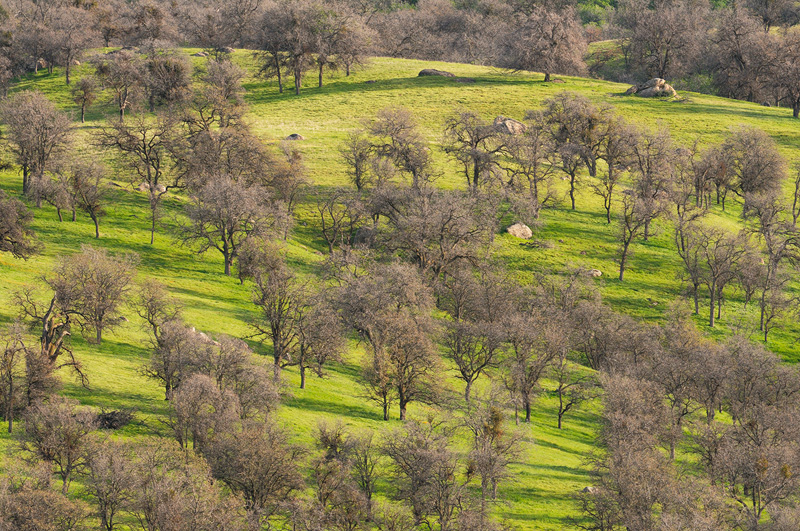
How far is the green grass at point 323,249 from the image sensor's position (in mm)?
69312

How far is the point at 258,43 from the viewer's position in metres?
149

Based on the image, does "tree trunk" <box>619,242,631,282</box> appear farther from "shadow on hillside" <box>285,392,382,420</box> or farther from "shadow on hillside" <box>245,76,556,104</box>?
"shadow on hillside" <box>245,76,556,104</box>

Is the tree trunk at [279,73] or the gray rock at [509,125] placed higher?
the tree trunk at [279,73]

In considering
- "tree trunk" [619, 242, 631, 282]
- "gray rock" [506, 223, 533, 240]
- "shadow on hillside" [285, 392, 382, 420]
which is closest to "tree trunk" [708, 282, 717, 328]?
"tree trunk" [619, 242, 631, 282]

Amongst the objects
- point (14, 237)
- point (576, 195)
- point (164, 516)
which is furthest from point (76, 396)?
point (576, 195)

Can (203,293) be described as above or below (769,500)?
above

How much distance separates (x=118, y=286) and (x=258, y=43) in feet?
271

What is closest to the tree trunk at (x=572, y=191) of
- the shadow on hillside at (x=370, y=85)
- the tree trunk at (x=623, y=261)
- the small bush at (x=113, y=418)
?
the tree trunk at (x=623, y=261)

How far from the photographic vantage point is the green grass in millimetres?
69312

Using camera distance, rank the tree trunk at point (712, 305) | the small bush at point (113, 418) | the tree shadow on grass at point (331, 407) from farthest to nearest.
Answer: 1. the tree trunk at point (712, 305)
2. the tree shadow on grass at point (331, 407)
3. the small bush at point (113, 418)

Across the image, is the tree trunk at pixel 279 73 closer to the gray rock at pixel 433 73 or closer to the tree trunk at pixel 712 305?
the gray rock at pixel 433 73

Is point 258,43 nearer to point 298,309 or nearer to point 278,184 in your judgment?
point 278,184

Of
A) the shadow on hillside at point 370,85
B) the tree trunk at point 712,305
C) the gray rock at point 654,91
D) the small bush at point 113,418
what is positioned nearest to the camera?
the small bush at point 113,418

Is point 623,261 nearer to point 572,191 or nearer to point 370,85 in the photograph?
point 572,191
